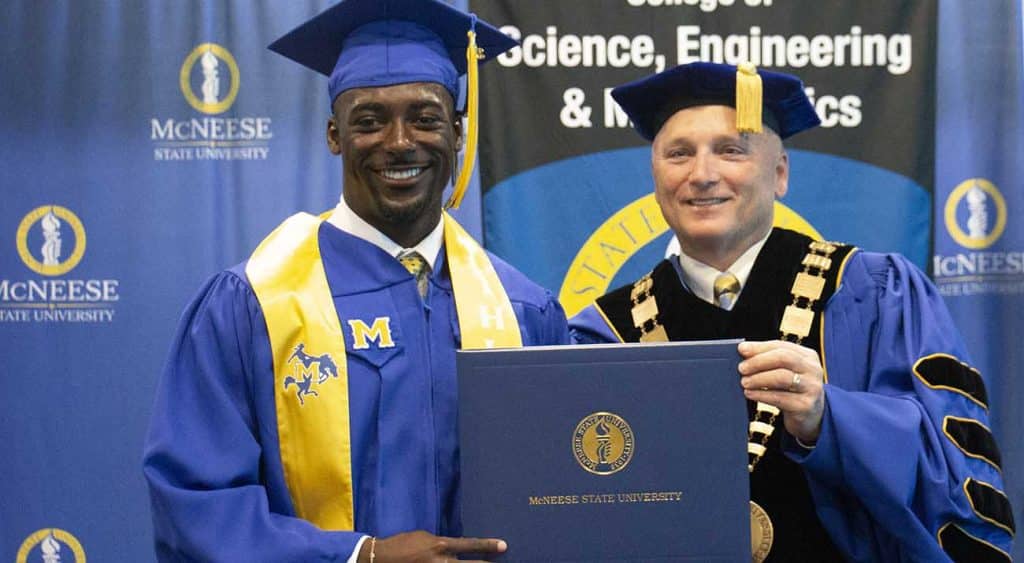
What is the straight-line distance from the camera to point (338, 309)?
2.63 m

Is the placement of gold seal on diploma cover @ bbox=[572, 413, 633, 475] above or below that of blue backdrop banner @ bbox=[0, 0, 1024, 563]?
below

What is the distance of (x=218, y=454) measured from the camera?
2.47 metres

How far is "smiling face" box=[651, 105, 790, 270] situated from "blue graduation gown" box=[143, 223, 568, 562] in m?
0.64

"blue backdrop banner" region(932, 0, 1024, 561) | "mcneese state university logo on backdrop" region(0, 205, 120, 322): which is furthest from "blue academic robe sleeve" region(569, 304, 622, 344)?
"mcneese state university logo on backdrop" region(0, 205, 120, 322)

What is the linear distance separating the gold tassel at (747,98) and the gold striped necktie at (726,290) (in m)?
0.36

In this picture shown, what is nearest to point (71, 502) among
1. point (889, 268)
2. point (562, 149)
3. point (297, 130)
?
point (297, 130)

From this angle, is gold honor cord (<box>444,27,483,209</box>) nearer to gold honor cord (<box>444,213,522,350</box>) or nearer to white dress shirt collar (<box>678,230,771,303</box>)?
gold honor cord (<box>444,213,522,350</box>)

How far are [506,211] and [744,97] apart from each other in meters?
2.03

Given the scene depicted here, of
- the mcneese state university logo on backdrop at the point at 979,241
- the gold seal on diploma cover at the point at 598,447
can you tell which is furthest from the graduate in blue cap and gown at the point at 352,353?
the mcneese state university logo on backdrop at the point at 979,241

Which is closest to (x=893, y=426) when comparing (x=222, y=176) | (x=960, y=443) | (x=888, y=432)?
(x=888, y=432)

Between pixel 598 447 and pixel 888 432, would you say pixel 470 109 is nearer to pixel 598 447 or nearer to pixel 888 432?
pixel 598 447

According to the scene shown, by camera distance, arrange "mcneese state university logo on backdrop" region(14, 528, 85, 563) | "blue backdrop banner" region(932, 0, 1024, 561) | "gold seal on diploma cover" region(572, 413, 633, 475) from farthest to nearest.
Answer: "blue backdrop banner" region(932, 0, 1024, 561) < "mcneese state university logo on backdrop" region(14, 528, 85, 563) < "gold seal on diploma cover" region(572, 413, 633, 475)

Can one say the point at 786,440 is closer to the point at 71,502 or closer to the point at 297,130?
the point at 297,130

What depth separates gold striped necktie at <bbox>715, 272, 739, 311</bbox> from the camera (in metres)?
2.99
